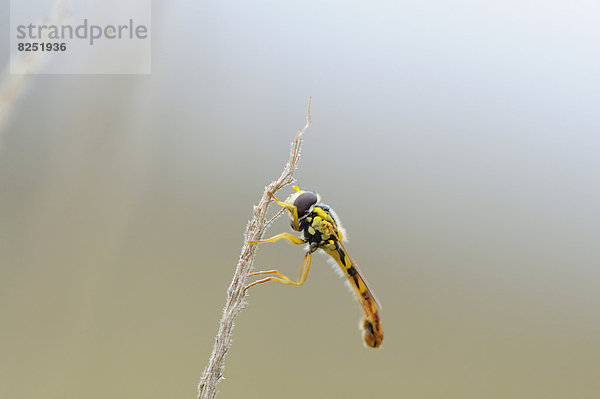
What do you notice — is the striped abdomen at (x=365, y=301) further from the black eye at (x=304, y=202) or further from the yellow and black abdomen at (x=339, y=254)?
the black eye at (x=304, y=202)

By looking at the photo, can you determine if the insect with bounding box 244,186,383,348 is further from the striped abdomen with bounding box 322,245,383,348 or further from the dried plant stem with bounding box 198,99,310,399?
the dried plant stem with bounding box 198,99,310,399

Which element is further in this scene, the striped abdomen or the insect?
the striped abdomen

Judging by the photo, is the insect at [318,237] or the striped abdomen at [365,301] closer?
the insect at [318,237]

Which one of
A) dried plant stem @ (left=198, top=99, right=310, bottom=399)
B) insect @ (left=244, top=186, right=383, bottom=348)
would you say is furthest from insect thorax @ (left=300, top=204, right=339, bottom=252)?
dried plant stem @ (left=198, top=99, right=310, bottom=399)

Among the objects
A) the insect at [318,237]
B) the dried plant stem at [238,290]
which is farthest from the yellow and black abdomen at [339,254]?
the dried plant stem at [238,290]

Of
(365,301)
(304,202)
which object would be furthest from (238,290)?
(365,301)

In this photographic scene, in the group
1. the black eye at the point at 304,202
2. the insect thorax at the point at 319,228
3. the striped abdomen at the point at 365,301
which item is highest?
the black eye at the point at 304,202
